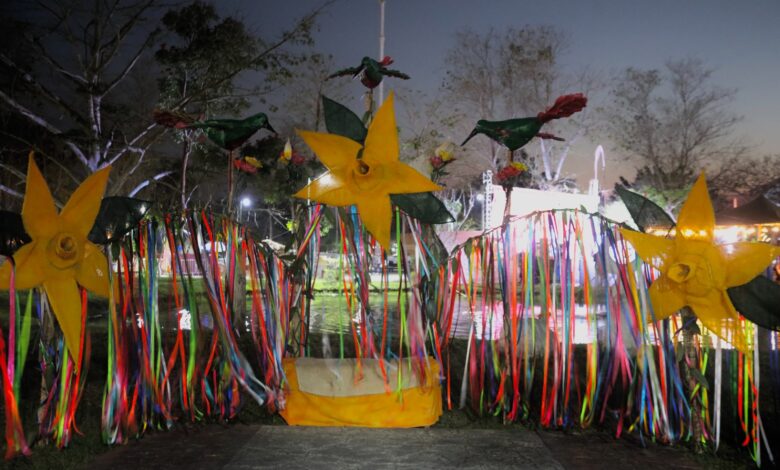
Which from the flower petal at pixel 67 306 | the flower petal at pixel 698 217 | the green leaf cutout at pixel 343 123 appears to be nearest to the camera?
the flower petal at pixel 67 306

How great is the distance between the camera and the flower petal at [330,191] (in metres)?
4.16

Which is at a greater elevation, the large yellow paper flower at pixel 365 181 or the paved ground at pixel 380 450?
the large yellow paper flower at pixel 365 181

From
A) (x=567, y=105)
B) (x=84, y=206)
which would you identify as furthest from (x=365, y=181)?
(x=84, y=206)

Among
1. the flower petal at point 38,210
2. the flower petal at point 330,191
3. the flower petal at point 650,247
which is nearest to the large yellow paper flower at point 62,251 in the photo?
the flower petal at point 38,210

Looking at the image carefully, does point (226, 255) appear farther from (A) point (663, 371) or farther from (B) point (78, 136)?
(B) point (78, 136)

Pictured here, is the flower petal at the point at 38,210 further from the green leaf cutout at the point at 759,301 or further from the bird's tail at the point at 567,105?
the green leaf cutout at the point at 759,301

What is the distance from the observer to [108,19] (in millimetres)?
10781

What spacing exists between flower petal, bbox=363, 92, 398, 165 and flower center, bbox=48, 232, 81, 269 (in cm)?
188

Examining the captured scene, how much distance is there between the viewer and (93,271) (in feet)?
12.6

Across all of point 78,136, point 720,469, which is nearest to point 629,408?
point 720,469

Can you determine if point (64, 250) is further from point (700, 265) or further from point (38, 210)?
point (700, 265)

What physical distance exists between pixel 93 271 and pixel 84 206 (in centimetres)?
41

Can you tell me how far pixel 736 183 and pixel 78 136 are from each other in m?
28.3

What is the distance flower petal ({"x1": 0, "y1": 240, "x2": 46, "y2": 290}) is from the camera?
3.60 meters
